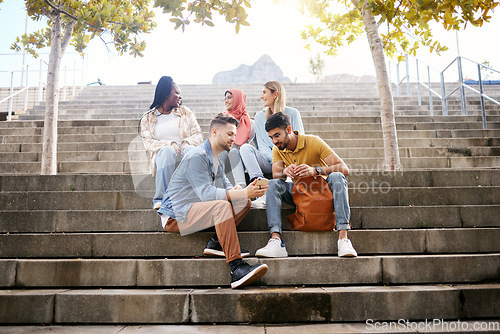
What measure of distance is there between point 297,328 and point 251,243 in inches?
35.5

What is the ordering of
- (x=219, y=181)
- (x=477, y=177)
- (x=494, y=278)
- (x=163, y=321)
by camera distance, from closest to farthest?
(x=163, y=321) < (x=494, y=278) < (x=219, y=181) < (x=477, y=177)

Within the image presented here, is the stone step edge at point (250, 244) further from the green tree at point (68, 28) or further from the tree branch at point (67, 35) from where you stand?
the tree branch at point (67, 35)

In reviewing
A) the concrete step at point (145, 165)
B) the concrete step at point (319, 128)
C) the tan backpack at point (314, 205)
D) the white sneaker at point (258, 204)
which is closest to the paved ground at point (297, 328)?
the tan backpack at point (314, 205)

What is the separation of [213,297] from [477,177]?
334 cm

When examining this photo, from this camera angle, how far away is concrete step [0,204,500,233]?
10.7 ft

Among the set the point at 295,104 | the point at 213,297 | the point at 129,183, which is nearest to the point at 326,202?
the point at 213,297

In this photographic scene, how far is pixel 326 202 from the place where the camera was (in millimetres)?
2953

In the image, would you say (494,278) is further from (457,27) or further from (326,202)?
(457,27)

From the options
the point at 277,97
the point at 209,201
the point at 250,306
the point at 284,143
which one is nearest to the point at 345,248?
the point at 250,306

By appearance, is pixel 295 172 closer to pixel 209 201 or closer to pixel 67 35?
pixel 209 201

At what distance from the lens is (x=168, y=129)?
3.82m

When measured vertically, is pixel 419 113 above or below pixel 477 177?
above

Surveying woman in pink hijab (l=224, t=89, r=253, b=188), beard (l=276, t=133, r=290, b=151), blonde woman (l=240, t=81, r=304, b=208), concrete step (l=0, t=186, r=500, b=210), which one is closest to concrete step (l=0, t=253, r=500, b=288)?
concrete step (l=0, t=186, r=500, b=210)

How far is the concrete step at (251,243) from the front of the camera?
3.00 metres
